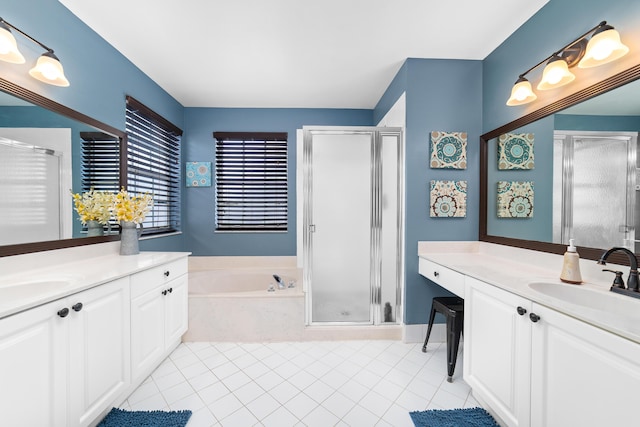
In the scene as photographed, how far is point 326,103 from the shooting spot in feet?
10.6

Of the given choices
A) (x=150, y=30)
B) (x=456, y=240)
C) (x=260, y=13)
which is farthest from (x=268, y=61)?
(x=456, y=240)

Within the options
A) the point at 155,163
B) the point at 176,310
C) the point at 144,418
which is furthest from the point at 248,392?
the point at 155,163

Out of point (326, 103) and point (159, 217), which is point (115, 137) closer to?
point (159, 217)

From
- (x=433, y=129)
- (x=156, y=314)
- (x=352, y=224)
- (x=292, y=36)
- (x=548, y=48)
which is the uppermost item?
(x=292, y=36)

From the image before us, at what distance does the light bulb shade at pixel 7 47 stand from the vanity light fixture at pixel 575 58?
9.43 feet

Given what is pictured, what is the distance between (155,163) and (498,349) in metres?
3.35

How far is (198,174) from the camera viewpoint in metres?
3.35

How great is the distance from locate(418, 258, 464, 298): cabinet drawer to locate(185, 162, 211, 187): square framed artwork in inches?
107

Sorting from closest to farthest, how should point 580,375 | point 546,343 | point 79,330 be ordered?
point 580,375
point 546,343
point 79,330

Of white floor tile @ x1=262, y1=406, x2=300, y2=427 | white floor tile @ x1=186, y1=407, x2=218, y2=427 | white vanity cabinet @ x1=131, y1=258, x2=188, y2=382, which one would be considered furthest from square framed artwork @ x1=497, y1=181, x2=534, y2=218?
white vanity cabinet @ x1=131, y1=258, x2=188, y2=382

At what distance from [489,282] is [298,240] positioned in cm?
234

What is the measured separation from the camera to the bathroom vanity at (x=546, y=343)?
0.86m

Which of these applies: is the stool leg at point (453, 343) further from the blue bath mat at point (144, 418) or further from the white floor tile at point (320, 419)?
the blue bath mat at point (144, 418)

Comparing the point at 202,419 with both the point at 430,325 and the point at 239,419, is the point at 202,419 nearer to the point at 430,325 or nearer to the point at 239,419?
the point at 239,419
